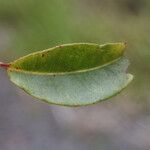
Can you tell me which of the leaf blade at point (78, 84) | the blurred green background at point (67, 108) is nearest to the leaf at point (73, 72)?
the leaf blade at point (78, 84)

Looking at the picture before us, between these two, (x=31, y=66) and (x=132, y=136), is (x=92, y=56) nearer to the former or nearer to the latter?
(x=31, y=66)

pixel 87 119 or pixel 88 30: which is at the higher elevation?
pixel 88 30

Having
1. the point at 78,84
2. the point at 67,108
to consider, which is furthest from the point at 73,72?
the point at 67,108

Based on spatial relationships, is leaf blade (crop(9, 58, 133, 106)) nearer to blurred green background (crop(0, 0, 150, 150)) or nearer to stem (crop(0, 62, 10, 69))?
stem (crop(0, 62, 10, 69))

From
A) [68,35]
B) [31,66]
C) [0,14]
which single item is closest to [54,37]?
[68,35]

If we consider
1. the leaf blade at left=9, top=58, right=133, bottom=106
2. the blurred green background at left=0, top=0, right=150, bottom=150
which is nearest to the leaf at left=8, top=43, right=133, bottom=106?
the leaf blade at left=9, top=58, right=133, bottom=106

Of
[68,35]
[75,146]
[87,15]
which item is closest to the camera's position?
[75,146]

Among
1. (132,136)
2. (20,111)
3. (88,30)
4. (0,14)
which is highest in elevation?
(0,14)
